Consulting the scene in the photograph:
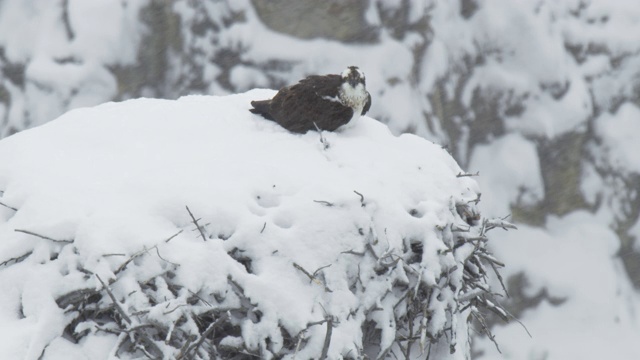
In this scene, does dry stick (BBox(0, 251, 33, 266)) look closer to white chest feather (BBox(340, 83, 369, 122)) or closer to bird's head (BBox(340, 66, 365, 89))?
white chest feather (BBox(340, 83, 369, 122))

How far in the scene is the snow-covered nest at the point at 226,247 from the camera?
2105 millimetres

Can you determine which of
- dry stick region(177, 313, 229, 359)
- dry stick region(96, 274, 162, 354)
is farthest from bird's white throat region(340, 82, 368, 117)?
dry stick region(96, 274, 162, 354)

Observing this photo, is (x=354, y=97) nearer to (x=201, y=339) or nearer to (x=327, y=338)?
(x=327, y=338)

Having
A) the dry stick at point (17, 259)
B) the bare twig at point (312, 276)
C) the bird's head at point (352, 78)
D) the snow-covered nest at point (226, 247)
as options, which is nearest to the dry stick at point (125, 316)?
the snow-covered nest at point (226, 247)

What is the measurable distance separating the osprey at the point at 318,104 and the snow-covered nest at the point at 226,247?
96mm

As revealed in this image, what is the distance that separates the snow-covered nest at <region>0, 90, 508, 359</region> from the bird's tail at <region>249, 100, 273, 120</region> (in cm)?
17

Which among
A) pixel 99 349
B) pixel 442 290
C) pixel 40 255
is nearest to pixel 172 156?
pixel 40 255

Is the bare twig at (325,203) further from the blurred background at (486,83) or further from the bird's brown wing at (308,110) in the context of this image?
the blurred background at (486,83)

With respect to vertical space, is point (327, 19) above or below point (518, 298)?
above

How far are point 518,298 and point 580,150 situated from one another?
144 centimetres

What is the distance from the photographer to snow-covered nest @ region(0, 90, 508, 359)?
6.91 feet

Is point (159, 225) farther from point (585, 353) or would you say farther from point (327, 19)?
point (585, 353)

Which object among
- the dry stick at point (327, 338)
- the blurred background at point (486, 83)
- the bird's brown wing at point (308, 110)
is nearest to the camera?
the dry stick at point (327, 338)

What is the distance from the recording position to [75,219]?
217 cm
